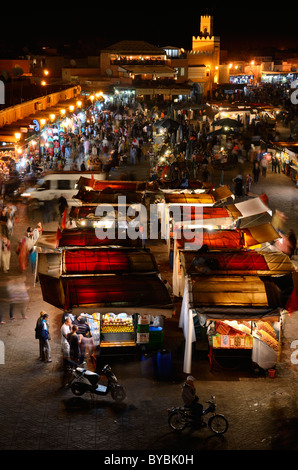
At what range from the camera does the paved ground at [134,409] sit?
7566mm

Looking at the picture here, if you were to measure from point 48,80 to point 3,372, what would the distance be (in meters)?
40.9

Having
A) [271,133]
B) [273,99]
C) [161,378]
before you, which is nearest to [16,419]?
[161,378]

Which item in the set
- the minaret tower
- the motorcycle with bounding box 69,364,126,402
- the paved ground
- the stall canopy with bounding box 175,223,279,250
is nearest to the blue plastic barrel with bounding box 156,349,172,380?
the paved ground

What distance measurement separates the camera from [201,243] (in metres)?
12.4

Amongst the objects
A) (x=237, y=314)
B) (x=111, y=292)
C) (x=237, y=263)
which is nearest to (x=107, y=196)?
(x=237, y=263)

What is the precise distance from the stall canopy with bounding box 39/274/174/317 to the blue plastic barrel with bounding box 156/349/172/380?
0.64 m

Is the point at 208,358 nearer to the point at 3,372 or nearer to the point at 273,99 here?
the point at 3,372

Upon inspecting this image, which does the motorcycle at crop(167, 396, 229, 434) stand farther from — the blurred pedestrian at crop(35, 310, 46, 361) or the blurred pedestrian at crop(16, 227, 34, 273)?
the blurred pedestrian at crop(16, 227, 34, 273)

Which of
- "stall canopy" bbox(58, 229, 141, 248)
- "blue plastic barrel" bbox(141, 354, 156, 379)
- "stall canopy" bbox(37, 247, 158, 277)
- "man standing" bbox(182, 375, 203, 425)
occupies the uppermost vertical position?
Result: "stall canopy" bbox(58, 229, 141, 248)

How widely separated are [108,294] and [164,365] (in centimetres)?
149

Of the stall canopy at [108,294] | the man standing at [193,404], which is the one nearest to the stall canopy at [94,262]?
the stall canopy at [108,294]

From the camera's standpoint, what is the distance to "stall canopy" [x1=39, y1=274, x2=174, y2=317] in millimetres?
9531

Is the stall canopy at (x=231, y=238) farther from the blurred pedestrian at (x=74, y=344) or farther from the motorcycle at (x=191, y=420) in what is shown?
the motorcycle at (x=191, y=420)

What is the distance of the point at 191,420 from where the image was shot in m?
7.89
